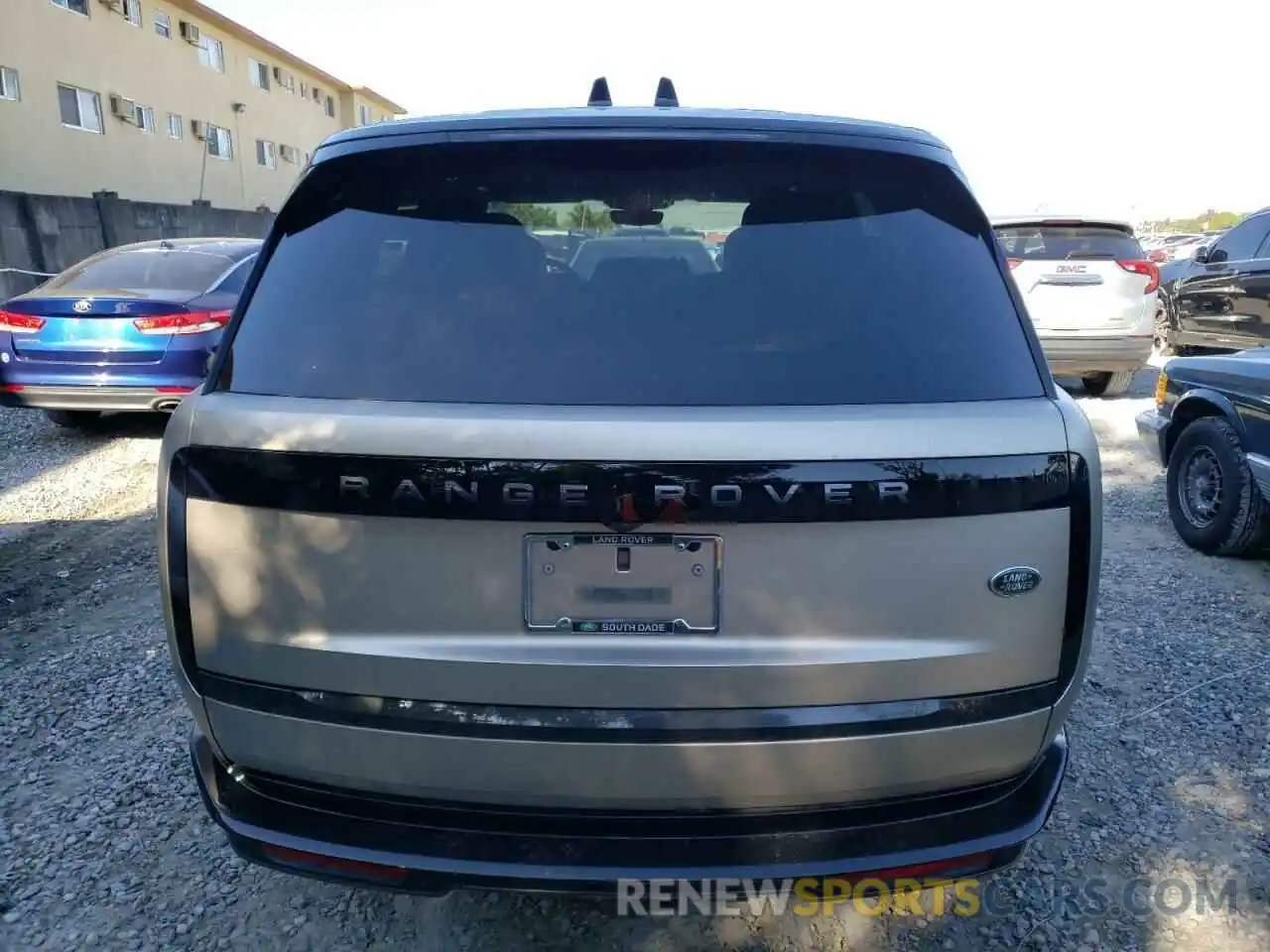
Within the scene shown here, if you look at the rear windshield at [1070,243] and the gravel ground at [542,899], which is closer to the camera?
the gravel ground at [542,899]

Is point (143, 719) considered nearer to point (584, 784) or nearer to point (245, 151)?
point (584, 784)

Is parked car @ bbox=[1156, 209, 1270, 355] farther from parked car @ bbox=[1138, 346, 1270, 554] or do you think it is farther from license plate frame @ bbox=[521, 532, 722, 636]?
license plate frame @ bbox=[521, 532, 722, 636]

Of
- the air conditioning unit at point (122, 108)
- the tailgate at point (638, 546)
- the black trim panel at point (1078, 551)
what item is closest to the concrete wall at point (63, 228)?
the air conditioning unit at point (122, 108)

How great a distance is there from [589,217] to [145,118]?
27.7 m

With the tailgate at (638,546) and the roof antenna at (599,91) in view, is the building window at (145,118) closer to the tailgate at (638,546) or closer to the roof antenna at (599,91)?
the roof antenna at (599,91)

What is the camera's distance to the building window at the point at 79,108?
832 inches

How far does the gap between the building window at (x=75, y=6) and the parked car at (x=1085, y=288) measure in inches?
893

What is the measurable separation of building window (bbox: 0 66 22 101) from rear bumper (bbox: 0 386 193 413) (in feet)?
54.4

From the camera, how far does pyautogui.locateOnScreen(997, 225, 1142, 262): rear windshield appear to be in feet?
28.2

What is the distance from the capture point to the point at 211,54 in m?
28.5

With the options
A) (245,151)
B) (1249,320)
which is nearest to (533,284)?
(1249,320)

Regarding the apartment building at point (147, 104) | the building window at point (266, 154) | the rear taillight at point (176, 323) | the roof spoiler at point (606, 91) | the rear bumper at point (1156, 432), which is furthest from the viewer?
the building window at point (266, 154)

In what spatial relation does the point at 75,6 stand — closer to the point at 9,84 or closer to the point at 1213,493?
the point at 9,84

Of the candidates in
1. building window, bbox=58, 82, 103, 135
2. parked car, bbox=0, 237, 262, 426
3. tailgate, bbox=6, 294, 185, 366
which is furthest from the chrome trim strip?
building window, bbox=58, 82, 103, 135
